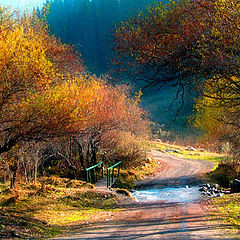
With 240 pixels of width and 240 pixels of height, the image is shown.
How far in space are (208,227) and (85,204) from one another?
5.47m

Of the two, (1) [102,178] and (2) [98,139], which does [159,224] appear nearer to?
(1) [102,178]

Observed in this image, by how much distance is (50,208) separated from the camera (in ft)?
35.6

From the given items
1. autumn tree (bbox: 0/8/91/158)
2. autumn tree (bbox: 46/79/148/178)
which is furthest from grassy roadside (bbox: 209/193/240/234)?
autumn tree (bbox: 46/79/148/178)

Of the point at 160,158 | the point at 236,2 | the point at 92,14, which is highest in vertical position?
the point at 92,14

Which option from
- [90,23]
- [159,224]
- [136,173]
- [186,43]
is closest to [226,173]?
[136,173]

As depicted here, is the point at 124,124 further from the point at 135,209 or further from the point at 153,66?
the point at 153,66

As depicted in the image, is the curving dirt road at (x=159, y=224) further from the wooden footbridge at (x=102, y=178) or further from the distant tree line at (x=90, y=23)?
the distant tree line at (x=90, y=23)

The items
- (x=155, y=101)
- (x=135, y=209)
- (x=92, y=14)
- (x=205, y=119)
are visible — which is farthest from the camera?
(x=92, y=14)

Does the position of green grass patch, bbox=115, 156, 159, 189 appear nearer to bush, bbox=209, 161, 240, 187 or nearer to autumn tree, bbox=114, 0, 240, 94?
bush, bbox=209, 161, 240, 187

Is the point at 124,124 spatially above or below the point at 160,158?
above

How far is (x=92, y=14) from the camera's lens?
4665 inches

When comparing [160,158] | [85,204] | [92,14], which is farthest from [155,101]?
[85,204]

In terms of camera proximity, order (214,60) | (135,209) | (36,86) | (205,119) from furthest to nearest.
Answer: (205,119), (135,209), (36,86), (214,60)

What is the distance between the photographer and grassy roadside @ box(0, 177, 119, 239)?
847cm
